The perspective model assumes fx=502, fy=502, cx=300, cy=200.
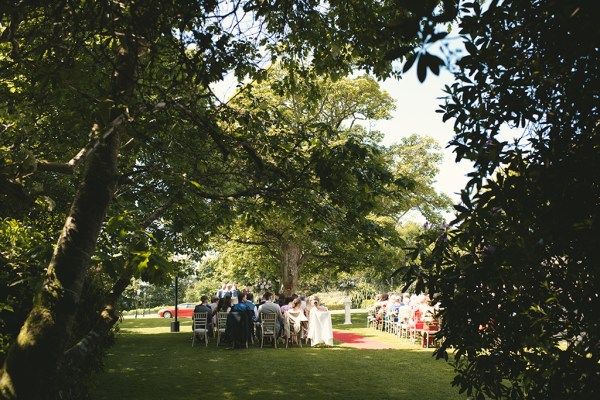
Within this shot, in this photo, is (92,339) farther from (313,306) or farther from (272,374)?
(313,306)

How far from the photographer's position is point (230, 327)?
50.1ft

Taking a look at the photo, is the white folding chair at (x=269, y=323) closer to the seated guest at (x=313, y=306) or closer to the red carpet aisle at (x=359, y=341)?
the seated guest at (x=313, y=306)

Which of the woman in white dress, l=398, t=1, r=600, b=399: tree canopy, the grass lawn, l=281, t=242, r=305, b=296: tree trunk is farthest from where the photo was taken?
l=281, t=242, r=305, b=296: tree trunk

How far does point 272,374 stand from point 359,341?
24.2 ft

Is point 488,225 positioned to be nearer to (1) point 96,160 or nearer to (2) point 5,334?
(1) point 96,160

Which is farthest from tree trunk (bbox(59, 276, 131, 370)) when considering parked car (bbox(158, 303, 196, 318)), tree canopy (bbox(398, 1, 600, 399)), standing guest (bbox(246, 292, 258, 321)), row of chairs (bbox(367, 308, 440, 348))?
parked car (bbox(158, 303, 196, 318))

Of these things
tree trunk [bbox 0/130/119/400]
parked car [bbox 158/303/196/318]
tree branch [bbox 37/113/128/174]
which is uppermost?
tree branch [bbox 37/113/128/174]

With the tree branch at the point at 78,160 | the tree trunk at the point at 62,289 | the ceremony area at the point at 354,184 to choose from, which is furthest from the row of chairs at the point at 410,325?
the tree branch at the point at 78,160

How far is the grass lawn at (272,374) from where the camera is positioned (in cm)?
862

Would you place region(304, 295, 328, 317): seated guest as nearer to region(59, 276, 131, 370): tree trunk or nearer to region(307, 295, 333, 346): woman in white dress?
region(307, 295, 333, 346): woman in white dress

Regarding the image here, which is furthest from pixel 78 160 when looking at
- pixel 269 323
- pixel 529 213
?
pixel 269 323

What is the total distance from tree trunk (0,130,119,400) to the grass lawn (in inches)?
181

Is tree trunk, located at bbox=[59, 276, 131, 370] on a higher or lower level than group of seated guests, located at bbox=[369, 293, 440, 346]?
higher

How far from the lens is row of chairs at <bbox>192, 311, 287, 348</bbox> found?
1538 centimetres
